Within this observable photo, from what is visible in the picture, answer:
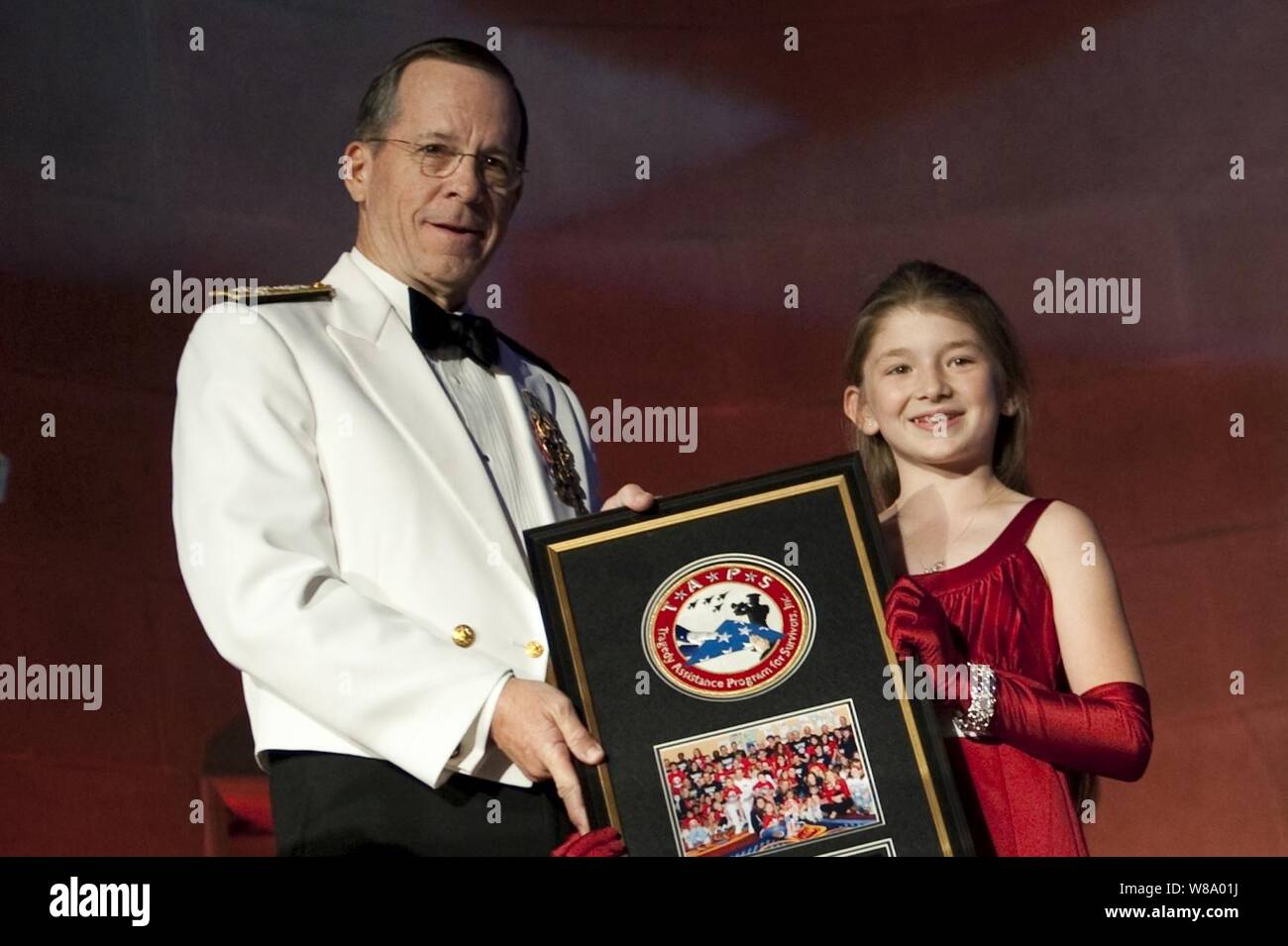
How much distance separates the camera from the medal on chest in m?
2.49

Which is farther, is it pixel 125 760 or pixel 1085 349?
pixel 1085 349

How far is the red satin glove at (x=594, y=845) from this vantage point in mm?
2025

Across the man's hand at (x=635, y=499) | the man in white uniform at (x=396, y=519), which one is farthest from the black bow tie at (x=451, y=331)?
the man's hand at (x=635, y=499)

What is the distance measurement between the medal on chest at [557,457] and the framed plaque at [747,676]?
275 mm

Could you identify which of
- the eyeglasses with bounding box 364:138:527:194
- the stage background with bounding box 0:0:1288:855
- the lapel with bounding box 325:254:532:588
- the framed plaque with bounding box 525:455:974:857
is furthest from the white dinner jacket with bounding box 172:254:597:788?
the stage background with bounding box 0:0:1288:855

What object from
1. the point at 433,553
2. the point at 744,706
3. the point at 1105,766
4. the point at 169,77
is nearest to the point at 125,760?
the point at 169,77

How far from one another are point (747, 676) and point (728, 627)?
65 mm

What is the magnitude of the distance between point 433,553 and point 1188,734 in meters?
2.42

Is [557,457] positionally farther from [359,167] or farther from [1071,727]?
[1071,727]

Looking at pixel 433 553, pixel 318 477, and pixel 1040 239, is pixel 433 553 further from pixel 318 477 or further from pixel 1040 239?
pixel 1040 239

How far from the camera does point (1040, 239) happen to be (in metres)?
4.14

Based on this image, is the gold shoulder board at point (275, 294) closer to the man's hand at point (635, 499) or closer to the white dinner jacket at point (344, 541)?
the white dinner jacket at point (344, 541)

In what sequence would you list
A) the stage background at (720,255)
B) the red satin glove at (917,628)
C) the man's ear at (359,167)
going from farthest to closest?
1. the stage background at (720,255)
2. the man's ear at (359,167)
3. the red satin glove at (917,628)

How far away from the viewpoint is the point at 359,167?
2.60 metres
